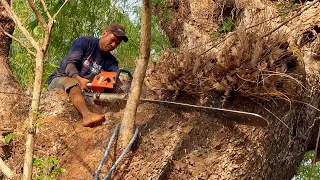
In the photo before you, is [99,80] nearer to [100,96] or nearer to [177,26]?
[100,96]

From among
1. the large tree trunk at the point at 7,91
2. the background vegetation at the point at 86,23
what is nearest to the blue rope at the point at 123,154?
the large tree trunk at the point at 7,91

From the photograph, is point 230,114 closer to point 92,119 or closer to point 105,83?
point 92,119

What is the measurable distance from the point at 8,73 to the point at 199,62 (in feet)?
6.19

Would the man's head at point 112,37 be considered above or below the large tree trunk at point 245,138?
above

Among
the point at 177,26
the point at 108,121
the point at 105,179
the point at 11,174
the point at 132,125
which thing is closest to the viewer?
the point at 11,174

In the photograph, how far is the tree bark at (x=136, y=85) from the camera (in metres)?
2.52

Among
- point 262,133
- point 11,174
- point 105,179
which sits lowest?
point 262,133

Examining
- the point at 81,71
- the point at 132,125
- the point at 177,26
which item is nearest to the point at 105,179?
the point at 132,125

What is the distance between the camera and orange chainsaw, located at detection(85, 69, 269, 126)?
2824 millimetres

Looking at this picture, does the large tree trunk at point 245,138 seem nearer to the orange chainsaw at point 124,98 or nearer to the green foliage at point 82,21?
the orange chainsaw at point 124,98

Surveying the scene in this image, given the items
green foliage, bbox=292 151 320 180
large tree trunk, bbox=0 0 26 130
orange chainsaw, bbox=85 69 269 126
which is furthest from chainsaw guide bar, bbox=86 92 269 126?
green foliage, bbox=292 151 320 180

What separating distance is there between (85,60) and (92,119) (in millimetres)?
1119

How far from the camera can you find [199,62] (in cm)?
293

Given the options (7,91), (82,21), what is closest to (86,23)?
(82,21)
